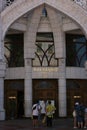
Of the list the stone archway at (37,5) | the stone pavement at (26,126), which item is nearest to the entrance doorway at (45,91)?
the stone archway at (37,5)

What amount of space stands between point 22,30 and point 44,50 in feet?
10.2

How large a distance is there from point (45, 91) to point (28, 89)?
177 centimetres

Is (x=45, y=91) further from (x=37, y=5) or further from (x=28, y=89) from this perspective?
(x=37, y=5)

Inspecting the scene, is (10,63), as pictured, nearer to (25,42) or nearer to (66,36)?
(25,42)

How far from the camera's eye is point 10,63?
36.6m

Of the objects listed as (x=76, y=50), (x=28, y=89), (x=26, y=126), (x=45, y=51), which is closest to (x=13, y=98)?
(x=28, y=89)

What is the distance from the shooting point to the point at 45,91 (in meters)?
36.3

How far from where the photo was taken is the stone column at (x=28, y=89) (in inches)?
1383

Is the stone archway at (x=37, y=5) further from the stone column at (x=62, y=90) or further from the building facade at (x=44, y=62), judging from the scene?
the stone column at (x=62, y=90)

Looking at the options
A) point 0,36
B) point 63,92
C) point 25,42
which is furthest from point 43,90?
point 0,36

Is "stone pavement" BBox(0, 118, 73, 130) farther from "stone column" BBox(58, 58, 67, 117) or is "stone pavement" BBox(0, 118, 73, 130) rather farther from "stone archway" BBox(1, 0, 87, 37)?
"stone archway" BBox(1, 0, 87, 37)

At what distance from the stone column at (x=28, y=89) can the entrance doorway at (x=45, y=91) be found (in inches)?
35.8

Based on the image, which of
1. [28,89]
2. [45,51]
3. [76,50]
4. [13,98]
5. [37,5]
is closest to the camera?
[37,5]

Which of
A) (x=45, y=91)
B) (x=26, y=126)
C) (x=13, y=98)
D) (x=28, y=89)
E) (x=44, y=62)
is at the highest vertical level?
(x=44, y=62)
